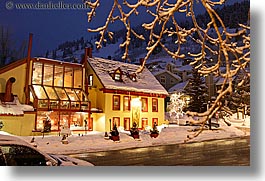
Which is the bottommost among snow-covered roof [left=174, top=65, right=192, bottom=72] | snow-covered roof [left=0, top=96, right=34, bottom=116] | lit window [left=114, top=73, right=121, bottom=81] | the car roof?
the car roof

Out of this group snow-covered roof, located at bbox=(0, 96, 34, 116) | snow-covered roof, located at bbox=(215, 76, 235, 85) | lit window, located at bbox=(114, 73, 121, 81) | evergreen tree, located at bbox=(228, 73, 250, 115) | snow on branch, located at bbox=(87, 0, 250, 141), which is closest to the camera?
snow on branch, located at bbox=(87, 0, 250, 141)

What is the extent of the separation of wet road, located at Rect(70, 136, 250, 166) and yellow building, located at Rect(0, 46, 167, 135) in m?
0.21

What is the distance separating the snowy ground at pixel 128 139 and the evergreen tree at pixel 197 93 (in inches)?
6.1

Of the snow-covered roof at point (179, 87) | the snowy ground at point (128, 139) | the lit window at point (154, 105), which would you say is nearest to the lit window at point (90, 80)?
the snowy ground at point (128, 139)

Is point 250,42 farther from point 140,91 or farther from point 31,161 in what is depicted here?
point 31,161

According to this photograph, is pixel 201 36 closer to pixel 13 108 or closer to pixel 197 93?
pixel 197 93

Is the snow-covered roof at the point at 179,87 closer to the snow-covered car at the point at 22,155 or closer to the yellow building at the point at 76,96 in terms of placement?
the yellow building at the point at 76,96

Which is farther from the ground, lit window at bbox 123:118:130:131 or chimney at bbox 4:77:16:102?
chimney at bbox 4:77:16:102

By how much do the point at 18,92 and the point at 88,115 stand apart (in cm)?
54

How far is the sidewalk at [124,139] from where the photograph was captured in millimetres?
2461

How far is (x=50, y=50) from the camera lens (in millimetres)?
2574

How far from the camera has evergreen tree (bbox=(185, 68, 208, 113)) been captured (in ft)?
8.14

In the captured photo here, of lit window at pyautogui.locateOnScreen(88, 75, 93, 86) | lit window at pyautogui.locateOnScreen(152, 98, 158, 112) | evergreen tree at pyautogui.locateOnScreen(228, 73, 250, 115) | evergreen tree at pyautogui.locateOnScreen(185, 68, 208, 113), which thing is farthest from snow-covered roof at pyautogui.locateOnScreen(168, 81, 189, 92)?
lit window at pyautogui.locateOnScreen(88, 75, 93, 86)

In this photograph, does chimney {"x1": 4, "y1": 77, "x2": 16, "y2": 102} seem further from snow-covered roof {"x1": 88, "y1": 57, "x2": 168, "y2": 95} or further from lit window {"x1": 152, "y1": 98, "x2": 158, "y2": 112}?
lit window {"x1": 152, "y1": 98, "x2": 158, "y2": 112}
